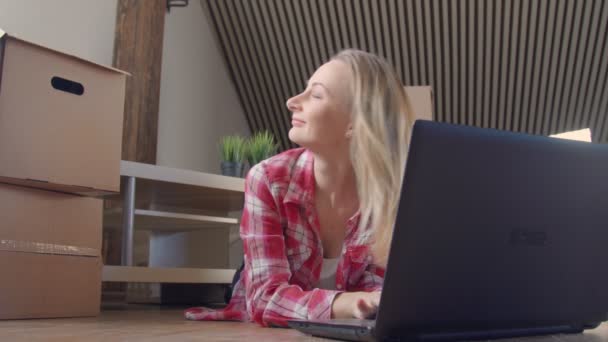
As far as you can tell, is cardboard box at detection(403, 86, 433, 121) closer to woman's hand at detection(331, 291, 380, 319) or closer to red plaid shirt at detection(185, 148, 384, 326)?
red plaid shirt at detection(185, 148, 384, 326)

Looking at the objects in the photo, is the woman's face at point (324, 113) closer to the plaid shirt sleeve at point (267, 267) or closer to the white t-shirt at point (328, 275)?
the plaid shirt sleeve at point (267, 267)

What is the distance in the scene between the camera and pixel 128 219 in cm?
225

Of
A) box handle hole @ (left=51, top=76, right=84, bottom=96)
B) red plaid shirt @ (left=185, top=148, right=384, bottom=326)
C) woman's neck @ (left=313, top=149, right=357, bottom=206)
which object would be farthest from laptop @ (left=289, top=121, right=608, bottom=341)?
box handle hole @ (left=51, top=76, right=84, bottom=96)

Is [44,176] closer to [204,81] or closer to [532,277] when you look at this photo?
[532,277]

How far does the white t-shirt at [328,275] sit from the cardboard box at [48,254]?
737 millimetres

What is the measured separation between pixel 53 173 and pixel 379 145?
0.90m

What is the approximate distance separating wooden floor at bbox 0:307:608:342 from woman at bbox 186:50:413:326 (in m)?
0.07

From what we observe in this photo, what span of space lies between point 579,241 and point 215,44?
3753mm

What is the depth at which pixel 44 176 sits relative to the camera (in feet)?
5.42

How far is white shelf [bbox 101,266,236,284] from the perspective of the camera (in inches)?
85.4

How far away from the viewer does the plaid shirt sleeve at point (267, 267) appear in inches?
47.7

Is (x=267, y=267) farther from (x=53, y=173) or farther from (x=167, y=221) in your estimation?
(x=167, y=221)

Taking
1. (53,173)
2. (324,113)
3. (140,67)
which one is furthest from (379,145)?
(140,67)

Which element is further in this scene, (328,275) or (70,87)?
(70,87)
